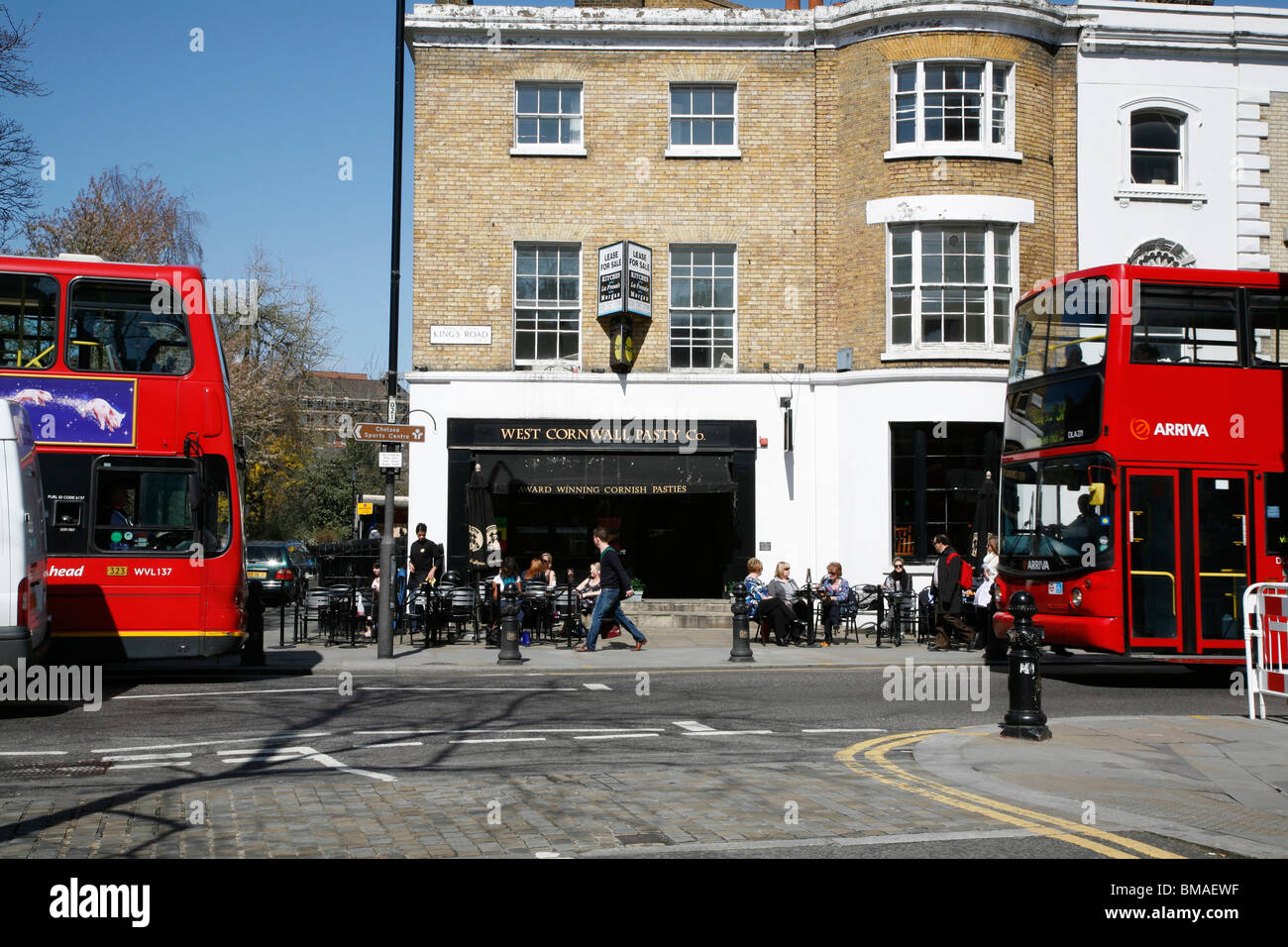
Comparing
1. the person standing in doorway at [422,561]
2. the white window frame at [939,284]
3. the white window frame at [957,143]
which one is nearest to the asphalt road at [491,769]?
the person standing in doorway at [422,561]

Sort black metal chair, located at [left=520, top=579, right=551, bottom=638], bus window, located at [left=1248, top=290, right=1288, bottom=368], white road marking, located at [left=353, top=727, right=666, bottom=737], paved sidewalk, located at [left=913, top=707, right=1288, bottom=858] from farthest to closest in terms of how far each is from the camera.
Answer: black metal chair, located at [left=520, top=579, right=551, bottom=638] → bus window, located at [left=1248, top=290, right=1288, bottom=368] → white road marking, located at [left=353, top=727, right=666, bottom=737] → paved sidewalk, located at [left=913, top=707, right=1288, bottom=858]

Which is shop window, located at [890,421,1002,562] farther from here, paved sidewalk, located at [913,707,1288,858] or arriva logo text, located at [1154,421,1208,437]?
paved sidewalk, located at [913,707,1288,858]

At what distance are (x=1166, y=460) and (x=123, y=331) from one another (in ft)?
39.7

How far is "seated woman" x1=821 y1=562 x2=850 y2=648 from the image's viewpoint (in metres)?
19.5

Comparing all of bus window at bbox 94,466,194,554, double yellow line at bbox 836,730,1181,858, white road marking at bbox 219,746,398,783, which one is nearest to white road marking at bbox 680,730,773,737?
double yellow line at bbox 836,730,1181,858

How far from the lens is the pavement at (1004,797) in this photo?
5969 millimetres

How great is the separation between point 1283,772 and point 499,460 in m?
16.9

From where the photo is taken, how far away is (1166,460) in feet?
47.0

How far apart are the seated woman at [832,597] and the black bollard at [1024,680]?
9705mm

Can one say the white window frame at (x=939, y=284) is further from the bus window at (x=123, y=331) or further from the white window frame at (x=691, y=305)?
the bus window at (x=123, y=331)

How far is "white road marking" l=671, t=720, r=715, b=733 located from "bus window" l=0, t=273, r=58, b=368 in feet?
26.4

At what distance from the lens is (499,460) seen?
2325 centimetres
